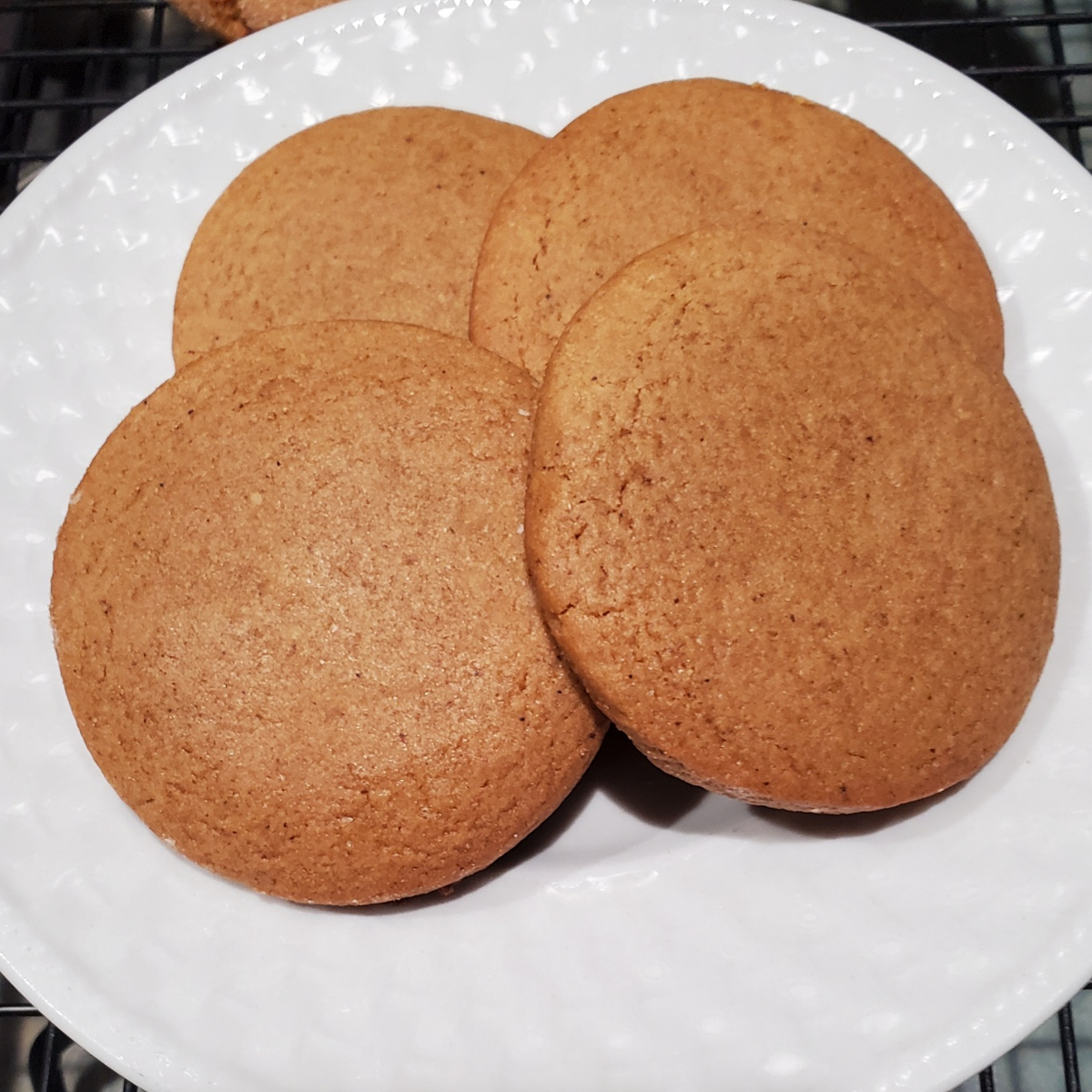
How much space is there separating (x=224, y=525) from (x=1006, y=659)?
90 centimetres

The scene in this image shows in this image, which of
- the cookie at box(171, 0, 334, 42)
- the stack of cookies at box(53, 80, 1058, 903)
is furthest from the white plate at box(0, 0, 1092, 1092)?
the cookie at box(171, 0, 334, 42)

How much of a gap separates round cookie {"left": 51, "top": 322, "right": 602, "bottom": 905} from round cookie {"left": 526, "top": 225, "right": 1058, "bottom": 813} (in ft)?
0.32

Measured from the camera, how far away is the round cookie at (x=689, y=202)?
1208 millimetres

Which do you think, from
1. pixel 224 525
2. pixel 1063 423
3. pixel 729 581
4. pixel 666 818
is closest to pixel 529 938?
pixel 666 818

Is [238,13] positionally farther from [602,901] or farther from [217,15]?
[602,901]

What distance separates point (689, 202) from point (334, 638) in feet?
2.28

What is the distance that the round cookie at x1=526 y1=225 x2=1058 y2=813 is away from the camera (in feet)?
3.31

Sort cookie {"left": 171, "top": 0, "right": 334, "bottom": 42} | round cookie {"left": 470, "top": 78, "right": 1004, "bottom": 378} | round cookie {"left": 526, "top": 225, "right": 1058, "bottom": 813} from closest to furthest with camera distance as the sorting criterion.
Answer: round cookie {"left": 526, "top": 225, "right": 1058, "bottom": 813}
round cookie {"left": 470, "top": 78, "right": 1004, "bottom": 378}
cookie {"left": 171, "top": 0, "right": 334, "bottom": 42}

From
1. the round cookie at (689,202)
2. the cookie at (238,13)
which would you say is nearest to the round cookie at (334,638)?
the round cookie at (689,202)

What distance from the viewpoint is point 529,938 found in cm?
112

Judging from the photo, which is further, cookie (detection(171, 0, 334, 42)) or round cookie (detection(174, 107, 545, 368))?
cookie (detection(171, 0, 334, 42))

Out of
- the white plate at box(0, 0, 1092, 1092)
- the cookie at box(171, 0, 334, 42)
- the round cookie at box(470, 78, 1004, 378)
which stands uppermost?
the cookie at box(171, 0, 334, 42)

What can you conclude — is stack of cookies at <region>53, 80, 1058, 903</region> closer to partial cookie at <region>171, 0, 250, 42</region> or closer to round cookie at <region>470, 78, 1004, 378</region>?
round cookie at <region>470, 78, 1004, 378</region>

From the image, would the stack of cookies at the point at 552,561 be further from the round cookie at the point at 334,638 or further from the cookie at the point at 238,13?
the cookie at the point at 238,13
